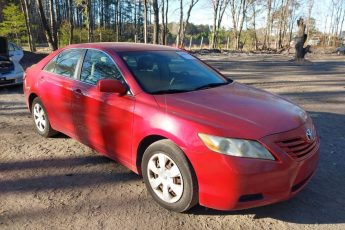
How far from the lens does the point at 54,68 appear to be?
5039 millimetres

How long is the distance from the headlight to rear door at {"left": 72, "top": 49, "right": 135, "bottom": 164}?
42.1 inches

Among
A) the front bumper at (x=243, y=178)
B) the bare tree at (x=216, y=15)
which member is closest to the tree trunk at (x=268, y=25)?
the bare tree at (x=216, y=15)

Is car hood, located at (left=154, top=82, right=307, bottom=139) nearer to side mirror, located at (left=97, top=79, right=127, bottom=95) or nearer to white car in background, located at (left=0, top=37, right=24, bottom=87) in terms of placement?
side mirror, located at (left=97, top=79, right=127, bottom=95)

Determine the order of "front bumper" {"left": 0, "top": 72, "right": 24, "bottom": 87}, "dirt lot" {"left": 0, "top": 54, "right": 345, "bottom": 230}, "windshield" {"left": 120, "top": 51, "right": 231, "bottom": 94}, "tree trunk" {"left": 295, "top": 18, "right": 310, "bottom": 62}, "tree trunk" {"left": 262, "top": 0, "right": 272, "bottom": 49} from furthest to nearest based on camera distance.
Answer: "tree trunk" {"left": 262, "top": 0, "right": 272, "bottom": 49} < "tree trunk" {"left": 295, "top": 18, "right": 310, "bottom": 62} < "front bumper" {"left": 0, "top": 72, "right": 24, "bottom": 87} < "windshield" {"left": 120, "top": 51, "right": 231, "bottom": 94} < "dirt lot" {"left": 0, "top": 54, "right": 345, "bottom": 230}

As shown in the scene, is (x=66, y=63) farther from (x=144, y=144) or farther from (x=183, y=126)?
(x=183, y=126)

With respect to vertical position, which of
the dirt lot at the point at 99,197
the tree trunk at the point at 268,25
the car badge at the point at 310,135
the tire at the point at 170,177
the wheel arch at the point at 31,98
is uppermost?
the tree trunk at the point at 268,25

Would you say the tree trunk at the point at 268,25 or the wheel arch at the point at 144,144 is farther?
the tree trunk at the point at 268,25

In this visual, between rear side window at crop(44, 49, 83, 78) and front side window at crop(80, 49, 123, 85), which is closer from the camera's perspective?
front side window at crop(80, 49, 123, 85)

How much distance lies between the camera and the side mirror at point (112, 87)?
364cm

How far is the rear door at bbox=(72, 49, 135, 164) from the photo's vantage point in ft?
12.2

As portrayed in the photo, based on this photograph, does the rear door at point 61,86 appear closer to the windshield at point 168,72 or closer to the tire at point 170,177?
the windshield at point 168,72

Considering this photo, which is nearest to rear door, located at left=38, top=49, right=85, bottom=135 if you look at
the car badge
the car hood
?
the car hood

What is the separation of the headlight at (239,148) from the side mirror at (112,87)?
1.25m

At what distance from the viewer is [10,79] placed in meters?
9.46
